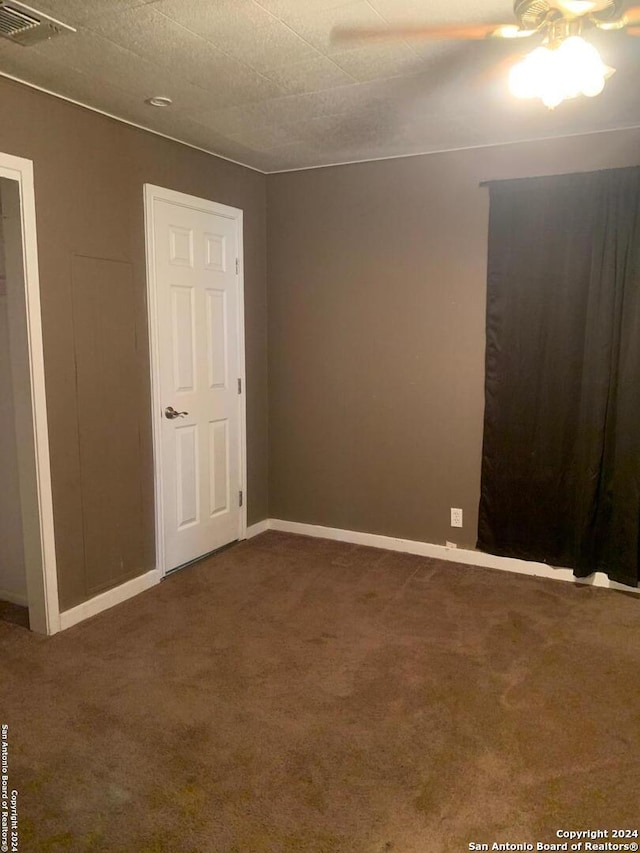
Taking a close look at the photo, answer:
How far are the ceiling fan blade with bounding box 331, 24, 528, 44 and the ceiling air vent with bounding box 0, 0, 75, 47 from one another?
971 millimetres

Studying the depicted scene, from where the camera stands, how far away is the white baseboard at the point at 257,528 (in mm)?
4473

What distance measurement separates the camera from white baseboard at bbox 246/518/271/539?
4473mm

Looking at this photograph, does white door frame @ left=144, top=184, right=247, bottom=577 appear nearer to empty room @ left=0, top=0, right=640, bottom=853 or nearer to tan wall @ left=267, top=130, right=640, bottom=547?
empty room @ left=0, top=0, right=640, bottom=853

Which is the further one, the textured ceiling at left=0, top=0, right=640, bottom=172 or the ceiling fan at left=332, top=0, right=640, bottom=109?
the textured ceiling at left=0, top=0, right=640, bottom=172

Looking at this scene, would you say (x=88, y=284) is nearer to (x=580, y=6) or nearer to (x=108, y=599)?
(x=108, y=599)

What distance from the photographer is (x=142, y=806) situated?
1967mm

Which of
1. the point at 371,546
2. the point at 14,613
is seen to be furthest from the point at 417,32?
the point at 14,613

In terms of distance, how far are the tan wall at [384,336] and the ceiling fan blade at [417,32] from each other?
146 cm

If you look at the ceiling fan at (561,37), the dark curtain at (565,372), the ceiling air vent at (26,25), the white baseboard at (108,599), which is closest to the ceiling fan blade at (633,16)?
the ceiling fan at (561,37)

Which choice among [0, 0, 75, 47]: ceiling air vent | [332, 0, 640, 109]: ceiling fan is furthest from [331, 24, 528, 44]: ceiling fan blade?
[0, 0, 75, 47]: ceiling air vent

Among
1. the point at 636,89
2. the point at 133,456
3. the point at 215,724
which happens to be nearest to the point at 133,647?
the point at 215,724

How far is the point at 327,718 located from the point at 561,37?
2.50 metres

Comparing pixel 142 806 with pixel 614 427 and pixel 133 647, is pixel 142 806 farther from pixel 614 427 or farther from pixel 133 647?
pixel 614 427

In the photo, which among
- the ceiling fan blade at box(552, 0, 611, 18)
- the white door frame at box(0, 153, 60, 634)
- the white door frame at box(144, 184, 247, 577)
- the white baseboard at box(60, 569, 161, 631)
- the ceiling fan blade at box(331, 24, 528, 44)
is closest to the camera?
the ceiling fan blade at box(552, 0, 611, 18)
